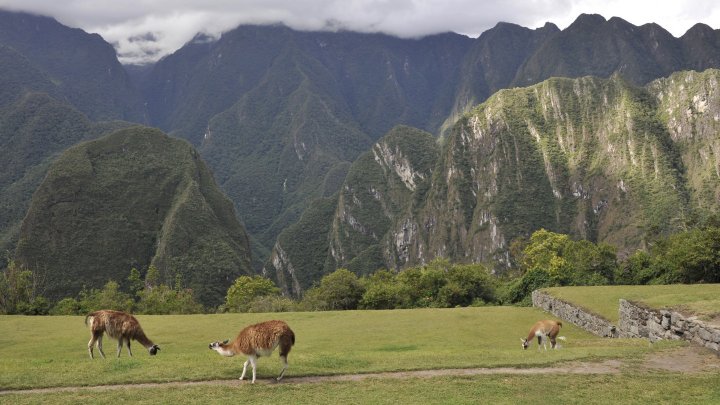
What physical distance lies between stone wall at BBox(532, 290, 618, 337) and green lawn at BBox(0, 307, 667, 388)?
517 millimetres

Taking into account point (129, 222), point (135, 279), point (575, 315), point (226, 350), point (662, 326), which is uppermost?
point (129, 222)

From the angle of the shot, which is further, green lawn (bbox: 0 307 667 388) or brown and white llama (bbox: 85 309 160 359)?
brown and white llama (bbox: 85 309 160 359)

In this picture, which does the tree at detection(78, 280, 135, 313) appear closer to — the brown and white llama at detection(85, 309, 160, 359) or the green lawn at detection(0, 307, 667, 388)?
the green lawn at detection(0, 307, 667, 388)

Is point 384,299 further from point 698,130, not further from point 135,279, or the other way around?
point 698,130

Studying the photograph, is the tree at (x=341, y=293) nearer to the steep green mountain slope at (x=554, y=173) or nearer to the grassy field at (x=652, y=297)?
the grassy field at (x=652, y=297)

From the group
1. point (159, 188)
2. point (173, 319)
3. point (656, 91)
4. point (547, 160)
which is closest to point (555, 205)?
point (547, 160)

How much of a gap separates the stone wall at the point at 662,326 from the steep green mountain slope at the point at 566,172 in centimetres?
11036

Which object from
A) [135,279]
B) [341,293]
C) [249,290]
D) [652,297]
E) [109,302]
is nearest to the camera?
[652,297]

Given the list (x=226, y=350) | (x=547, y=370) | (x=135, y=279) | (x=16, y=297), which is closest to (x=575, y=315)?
(x=547, y=370)

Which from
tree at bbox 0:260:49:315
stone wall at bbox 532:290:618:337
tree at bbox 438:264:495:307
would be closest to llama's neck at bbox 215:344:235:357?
stone wall at bbox 532:290:618:337

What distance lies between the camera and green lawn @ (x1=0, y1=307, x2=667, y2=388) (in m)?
13.6

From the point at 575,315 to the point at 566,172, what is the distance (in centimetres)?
14871

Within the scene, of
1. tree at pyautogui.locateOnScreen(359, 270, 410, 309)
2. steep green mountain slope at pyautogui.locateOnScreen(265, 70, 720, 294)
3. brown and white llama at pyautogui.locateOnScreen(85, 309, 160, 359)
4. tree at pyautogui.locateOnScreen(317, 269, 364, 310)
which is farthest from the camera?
steep green mountain slope at pyautogui.locateOnScreen(265, 70, 720, 294)

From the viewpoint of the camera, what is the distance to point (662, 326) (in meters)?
18.1
